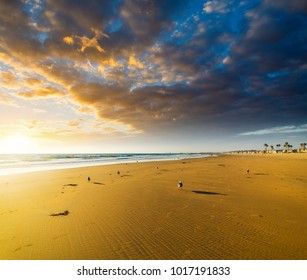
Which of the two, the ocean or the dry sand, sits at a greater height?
the ocean

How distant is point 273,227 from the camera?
718 cm

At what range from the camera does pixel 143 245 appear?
19.7 ft

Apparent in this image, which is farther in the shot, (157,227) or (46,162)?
(46,162)

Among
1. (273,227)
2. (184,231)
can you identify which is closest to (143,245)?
(184,231)

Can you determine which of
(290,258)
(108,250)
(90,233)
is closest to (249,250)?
(290,258)

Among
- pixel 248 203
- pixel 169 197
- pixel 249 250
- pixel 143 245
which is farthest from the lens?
pixel 169 197

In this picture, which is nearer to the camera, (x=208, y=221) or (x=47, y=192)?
(x=208, y=221)

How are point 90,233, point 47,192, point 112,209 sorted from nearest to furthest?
point 90,233, point 112,209, point 47,192

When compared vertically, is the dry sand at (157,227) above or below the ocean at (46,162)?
below

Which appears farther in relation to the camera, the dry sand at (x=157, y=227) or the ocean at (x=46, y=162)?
the ocean at (x=46, y=162)

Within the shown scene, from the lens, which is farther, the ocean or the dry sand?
the ocean

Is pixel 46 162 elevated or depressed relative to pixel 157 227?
elevated
